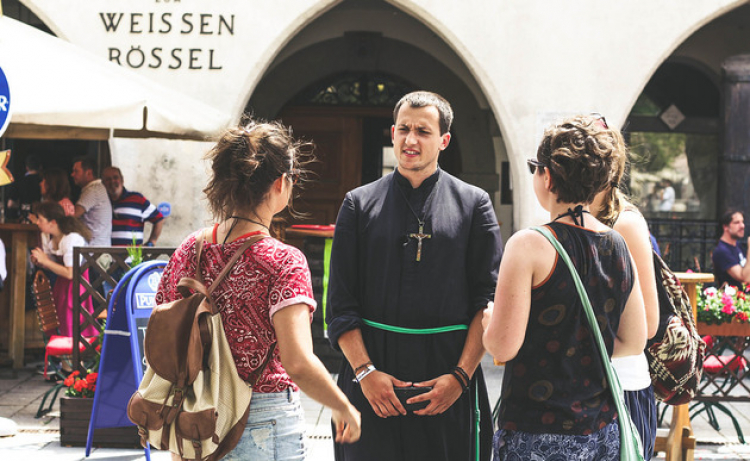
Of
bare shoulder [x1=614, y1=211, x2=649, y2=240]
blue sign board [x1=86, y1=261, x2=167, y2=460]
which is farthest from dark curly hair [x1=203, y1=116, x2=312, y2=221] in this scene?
blue sign board [x1=86, y1=261, x2=167, y2=460]

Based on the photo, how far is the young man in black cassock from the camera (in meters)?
3.23

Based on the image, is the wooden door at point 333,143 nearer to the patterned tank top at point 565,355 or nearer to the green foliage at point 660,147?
the green foliage at point 660,147

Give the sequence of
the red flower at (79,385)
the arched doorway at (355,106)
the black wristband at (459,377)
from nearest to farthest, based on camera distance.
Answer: the black wristband at (459,377) < the red flower at (79,385) < the arched doorway at (355,106)

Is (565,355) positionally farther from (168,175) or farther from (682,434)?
(168,175)

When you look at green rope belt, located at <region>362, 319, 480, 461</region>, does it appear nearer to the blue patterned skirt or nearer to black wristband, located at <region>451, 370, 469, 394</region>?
black wristband, located at <region>451, 370, 469, 394</region>

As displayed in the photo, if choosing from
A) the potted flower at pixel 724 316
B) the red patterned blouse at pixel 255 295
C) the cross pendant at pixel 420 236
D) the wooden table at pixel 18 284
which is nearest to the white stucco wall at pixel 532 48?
the wooden table at pixel 18 284

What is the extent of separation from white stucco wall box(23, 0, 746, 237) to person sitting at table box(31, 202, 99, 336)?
216 centimetres

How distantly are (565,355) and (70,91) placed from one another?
16.1ft

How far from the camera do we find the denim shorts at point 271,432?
2604mm

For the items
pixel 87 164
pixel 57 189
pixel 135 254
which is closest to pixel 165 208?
pixel 87 164

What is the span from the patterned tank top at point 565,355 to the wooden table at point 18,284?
20.9ft

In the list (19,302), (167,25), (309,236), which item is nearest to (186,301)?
(309,236)

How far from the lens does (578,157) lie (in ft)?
8.73

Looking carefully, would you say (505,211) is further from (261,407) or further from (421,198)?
(261,407)
